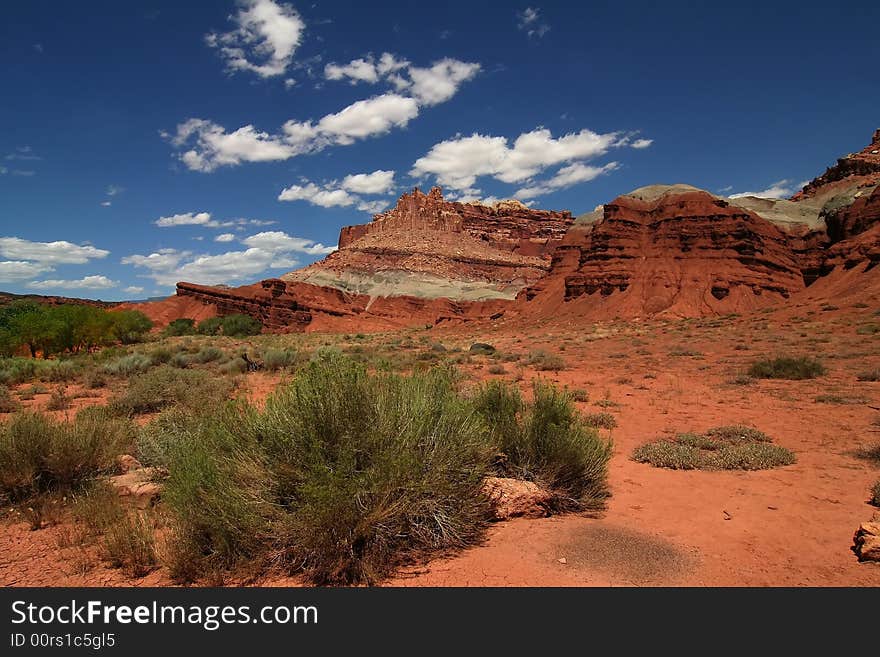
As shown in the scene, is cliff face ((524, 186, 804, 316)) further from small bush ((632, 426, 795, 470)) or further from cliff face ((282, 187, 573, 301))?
cliff face ((282, 187, 573, 301))

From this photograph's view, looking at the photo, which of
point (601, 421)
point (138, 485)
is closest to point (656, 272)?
point (601, 421)

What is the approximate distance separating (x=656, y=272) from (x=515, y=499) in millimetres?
45541

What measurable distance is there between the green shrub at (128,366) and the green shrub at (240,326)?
4090cm

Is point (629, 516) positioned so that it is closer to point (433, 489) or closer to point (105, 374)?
point (433, 489)

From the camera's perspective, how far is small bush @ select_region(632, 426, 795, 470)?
6148 mm

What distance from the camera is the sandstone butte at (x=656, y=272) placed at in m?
40.3

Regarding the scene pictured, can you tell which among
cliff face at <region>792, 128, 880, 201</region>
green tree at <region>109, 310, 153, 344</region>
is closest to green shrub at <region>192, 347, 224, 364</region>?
green tree at <region>109, 310, 153, 344</region>

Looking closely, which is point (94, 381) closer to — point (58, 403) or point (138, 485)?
point (58, 403)

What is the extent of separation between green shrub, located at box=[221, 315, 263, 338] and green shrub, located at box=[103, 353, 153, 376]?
40.9m

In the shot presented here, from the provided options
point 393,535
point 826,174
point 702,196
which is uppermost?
point 826,174

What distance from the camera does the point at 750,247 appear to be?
42750mm
